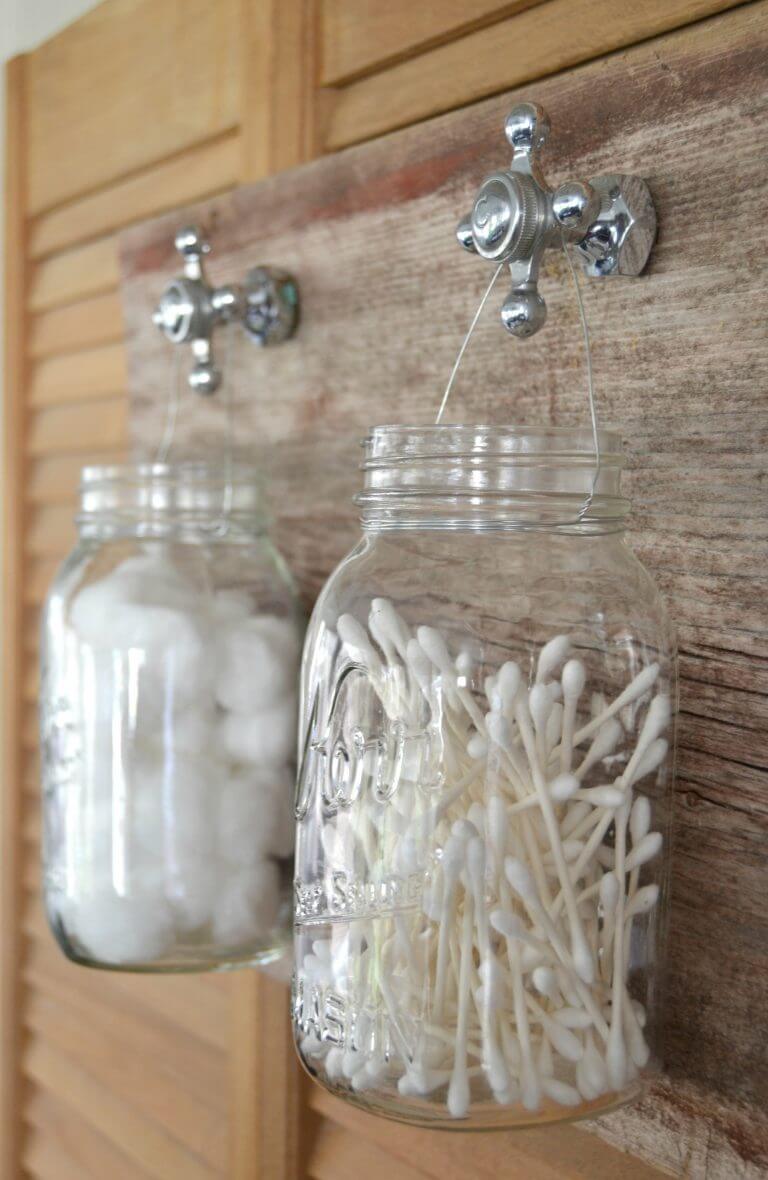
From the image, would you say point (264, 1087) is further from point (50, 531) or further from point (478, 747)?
point (50, 531)

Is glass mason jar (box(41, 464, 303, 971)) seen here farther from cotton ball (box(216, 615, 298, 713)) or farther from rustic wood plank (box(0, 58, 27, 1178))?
rustic wood plank (box(0, 58, 27, 1178))

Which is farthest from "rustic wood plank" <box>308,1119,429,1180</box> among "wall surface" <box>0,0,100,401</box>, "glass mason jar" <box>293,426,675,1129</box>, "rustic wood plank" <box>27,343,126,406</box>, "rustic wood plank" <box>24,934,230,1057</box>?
"wall surface" <box>0,0,100,401</box>

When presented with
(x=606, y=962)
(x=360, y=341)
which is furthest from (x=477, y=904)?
(x=360, y=341)

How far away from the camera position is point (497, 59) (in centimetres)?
61

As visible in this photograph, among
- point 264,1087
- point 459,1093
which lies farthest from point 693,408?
point 264,1087

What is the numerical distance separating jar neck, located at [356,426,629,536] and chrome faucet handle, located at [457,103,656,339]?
0.06m

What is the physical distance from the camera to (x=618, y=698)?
1.57 feet

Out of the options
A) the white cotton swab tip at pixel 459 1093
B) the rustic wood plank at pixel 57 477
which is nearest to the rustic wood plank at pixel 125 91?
the rustic wood plank at pixel 57 477

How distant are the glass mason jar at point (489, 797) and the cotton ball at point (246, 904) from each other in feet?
0.48

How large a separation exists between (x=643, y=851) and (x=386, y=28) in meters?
0.47

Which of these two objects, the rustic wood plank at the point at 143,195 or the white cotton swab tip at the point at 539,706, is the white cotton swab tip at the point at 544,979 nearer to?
the white cotton swab tip at the point at 539,706

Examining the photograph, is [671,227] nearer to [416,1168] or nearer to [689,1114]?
[689,1114]

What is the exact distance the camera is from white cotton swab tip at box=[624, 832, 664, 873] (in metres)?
0.47

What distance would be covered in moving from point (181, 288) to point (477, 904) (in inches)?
17.4
